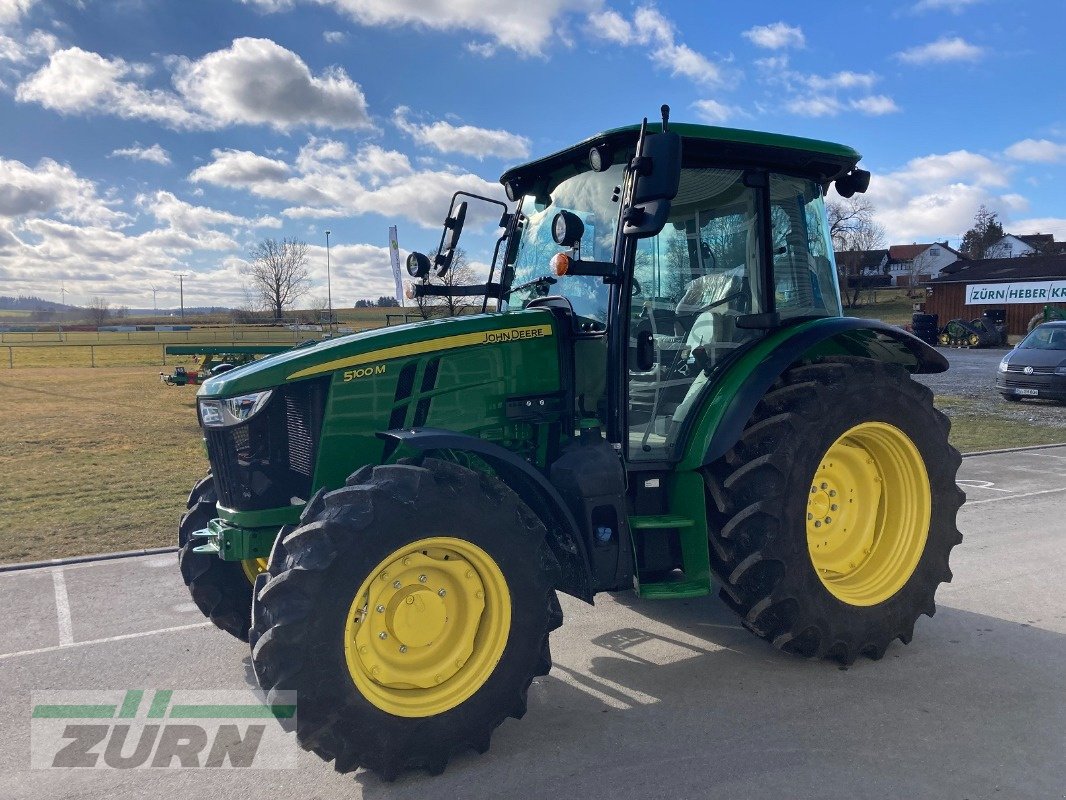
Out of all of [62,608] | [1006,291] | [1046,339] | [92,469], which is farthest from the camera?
[1006,291]

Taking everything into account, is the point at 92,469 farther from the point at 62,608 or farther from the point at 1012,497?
the point at 1012,497

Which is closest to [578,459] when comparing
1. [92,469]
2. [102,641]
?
[102,641]

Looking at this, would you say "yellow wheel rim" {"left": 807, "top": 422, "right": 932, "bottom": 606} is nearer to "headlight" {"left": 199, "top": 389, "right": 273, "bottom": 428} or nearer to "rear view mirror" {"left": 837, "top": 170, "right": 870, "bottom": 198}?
"rear view mirror" {"left": 837, "top": 170, "right": 870, "bottom": 198}

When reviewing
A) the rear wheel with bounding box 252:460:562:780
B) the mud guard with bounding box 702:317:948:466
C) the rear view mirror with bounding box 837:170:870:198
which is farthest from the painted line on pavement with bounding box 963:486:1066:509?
the rear wheel with bounding box 252:460:562:780

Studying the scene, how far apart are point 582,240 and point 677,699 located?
2.27 m

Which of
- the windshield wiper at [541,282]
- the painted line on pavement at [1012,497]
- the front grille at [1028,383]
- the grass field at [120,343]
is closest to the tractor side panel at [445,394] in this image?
the windshield wiper at [541,282]

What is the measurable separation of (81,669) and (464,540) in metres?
2.42

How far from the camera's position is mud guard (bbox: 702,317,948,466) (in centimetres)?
396

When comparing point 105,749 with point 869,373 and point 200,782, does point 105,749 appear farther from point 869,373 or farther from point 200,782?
point 869,373

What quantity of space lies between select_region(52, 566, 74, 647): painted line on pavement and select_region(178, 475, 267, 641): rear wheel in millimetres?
988

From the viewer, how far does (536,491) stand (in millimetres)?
3682

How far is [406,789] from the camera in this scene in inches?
125

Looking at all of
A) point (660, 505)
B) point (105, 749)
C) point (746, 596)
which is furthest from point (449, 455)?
point (105, 749)

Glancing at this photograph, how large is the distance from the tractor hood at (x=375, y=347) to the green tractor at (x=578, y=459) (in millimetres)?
13
